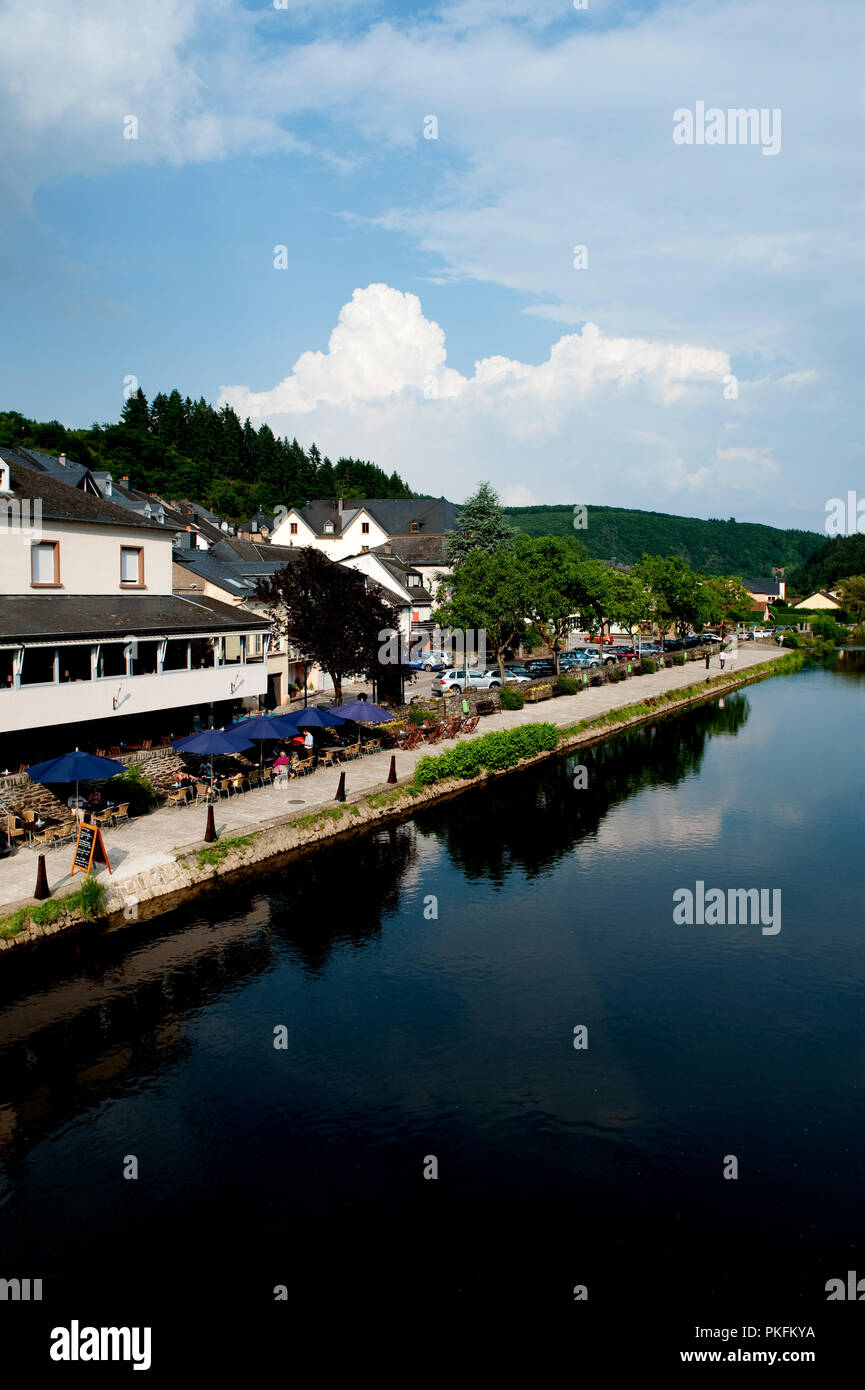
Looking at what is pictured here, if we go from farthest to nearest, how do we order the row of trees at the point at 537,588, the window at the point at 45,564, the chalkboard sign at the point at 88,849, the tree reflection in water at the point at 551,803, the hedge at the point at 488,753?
1. the row of trees at the point at 537,588
2. the hedge at the point at 488,753
3. the tree reflection in water at the point at 551,803
4. the window at the point at 45,564
5. the chalkboard sign at the point at 88,849

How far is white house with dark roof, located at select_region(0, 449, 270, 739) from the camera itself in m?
28.3

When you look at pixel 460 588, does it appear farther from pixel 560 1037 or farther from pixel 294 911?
pixel 560 1037

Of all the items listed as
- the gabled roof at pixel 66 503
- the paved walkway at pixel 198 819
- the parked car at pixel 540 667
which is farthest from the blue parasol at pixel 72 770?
the parked car at pixel 540 667

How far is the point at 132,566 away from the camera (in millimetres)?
35875

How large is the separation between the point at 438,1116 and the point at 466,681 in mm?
47424

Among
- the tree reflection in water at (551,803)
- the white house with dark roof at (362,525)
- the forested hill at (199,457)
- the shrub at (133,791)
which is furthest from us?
the forested hill at (199,457)

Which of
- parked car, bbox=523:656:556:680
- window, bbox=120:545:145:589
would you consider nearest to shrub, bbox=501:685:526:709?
parked car, bbox=523:656:556:680

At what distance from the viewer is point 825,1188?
46.9 ft

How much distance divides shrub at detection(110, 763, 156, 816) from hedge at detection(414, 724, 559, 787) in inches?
459

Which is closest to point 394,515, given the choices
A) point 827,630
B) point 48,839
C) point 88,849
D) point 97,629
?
point 827,630

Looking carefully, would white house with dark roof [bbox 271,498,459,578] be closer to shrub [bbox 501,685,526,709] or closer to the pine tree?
the pine tree

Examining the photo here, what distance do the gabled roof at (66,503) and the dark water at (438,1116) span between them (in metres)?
15.3

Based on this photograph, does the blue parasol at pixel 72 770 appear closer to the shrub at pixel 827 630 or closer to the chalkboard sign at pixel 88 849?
the chalkboard sign at pixel 88 849

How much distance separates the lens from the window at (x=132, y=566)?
35.3 metres
